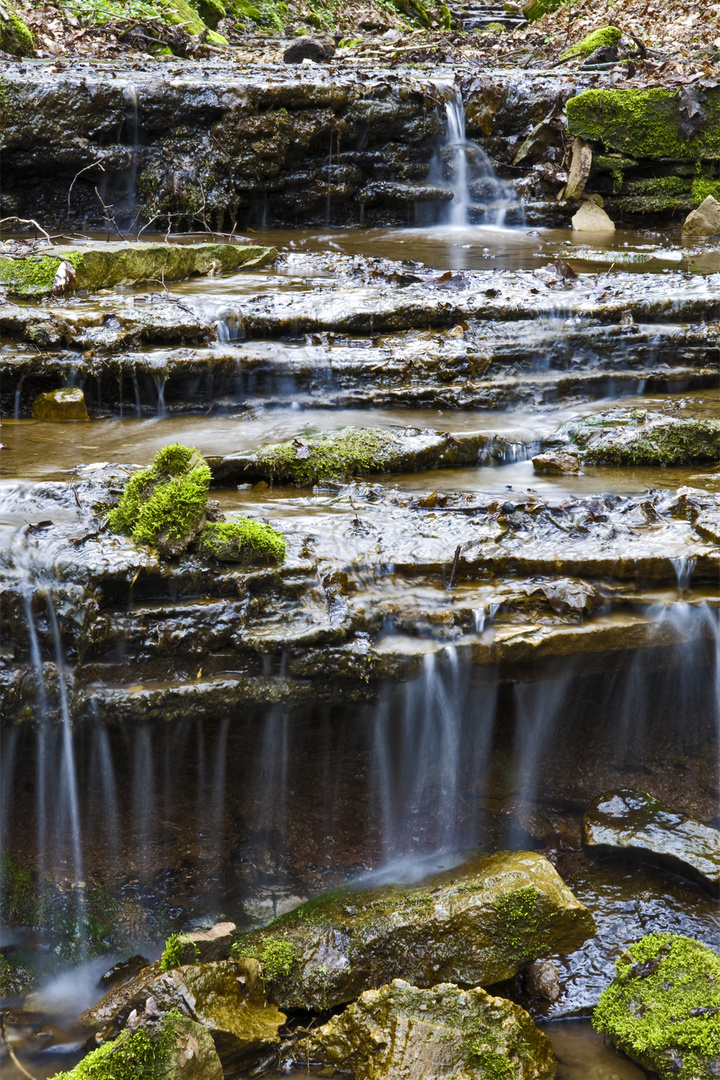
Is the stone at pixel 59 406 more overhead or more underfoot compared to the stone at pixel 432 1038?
more overhead

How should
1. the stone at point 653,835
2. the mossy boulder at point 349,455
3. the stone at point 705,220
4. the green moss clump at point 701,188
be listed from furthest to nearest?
the green moss clump at point 701,188, the stone at point 705,220, the mossy boulder at point 349,455, the stone at point 653,835

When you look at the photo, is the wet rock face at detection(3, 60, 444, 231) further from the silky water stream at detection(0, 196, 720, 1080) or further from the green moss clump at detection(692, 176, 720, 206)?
the silky water stream at detection(0, 196, 720, 1080)

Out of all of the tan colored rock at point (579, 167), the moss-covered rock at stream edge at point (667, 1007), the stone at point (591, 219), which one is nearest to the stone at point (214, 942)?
the moss-covered rock at stream edge at point (667, 1007)

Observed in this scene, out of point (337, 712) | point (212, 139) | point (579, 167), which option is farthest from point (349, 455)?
point (579, 167)

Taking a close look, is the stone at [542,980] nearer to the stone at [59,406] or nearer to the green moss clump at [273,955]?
the green moss clump at [273,955]

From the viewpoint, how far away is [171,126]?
31.4ft

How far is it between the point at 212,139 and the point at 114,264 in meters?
4.11

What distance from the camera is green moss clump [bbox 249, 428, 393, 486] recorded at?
4.49 m

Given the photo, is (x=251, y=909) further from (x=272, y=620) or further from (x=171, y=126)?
(x=171, y=126)

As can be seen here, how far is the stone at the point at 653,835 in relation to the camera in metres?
3.55

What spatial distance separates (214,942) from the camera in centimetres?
314

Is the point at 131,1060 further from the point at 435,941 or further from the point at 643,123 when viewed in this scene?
the point at 643,123

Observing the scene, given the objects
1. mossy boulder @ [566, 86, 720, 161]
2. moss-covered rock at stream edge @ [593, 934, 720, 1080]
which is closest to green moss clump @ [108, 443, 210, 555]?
moss-covered rock at stream edge @ [593, 934, 720, 1080]

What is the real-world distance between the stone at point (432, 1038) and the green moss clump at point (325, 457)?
2.59 meters
